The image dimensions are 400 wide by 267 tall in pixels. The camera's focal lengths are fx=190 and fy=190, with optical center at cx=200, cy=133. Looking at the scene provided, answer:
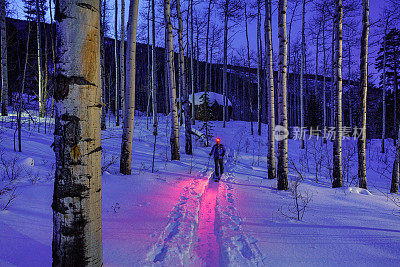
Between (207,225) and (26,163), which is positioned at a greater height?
(26,163)

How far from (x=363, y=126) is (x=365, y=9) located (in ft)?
13.4

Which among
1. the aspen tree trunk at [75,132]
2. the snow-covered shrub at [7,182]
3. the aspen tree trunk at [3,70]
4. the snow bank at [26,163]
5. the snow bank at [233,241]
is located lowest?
the snow bank at [233,241]

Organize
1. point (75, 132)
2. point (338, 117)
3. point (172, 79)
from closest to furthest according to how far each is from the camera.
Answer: point (75, 132) < point (338, 117) < point (172, 79)

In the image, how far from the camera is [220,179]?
7082 mm

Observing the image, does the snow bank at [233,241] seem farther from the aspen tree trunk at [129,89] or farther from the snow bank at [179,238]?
the aspen tree trunk at [129,89]

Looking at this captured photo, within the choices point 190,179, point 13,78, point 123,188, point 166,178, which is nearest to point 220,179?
point 190,179

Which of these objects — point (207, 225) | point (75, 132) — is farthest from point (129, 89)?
point (75, 132)

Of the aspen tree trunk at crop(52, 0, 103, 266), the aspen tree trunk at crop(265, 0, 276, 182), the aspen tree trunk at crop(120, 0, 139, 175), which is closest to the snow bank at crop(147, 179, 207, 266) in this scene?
the aspen tree trunk at crop(52, 0, 103, 266)

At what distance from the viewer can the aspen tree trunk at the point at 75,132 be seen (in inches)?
53.2

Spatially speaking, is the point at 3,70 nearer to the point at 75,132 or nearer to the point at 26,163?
the point at 26,163

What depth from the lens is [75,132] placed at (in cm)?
137

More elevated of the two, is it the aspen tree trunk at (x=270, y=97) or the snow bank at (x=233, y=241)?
the aspen tree trunk at (x=270, y=97)

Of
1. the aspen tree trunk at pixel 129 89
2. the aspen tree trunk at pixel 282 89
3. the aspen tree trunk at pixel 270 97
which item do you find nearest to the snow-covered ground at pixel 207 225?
the aspen tree trunk at pixel 282 89

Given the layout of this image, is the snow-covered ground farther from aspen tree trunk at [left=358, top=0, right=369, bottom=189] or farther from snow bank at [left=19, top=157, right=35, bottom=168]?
aspen tree trunk at [left=358, top=0, right=369, bottom=189]
